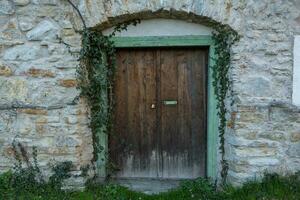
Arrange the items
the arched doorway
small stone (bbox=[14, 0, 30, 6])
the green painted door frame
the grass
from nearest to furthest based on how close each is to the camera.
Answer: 1. the grass
2. small stone (bbox=[14, 0, 30, 6])
3. the green painted door frame
4. the arched doorway

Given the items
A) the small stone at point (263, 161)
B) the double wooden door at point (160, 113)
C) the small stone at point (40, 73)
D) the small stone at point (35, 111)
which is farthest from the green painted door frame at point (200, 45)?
the small stone at point (35, 111)

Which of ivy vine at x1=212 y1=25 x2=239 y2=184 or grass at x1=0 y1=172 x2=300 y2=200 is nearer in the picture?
grass at x1=0 y1=172 x2=300 y2=200

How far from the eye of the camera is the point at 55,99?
4.66m

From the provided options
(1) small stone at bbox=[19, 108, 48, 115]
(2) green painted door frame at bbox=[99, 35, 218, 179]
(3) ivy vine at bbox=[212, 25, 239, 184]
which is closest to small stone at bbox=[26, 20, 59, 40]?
(2) green painted door frame at bbox=[99, 35, 218, 179]

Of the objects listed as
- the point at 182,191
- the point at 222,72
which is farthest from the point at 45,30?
the point at 182,191

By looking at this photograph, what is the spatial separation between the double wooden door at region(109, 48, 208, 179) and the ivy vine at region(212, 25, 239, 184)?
0.28 m

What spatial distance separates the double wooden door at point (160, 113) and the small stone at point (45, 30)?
2.80 ft

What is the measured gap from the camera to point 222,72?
4.73 metres

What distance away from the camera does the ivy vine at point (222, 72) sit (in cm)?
461

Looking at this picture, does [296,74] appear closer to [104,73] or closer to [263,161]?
[263,161]

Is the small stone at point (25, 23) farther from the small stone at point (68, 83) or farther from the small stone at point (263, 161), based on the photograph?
the small stone at point (263, 161)

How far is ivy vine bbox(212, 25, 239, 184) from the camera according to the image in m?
4.61

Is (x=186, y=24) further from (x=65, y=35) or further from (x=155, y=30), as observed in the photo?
(x=65, y=35)

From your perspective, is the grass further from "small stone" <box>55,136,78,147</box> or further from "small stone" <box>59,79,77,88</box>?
"small stone" <box>59,79,77,88</box>
